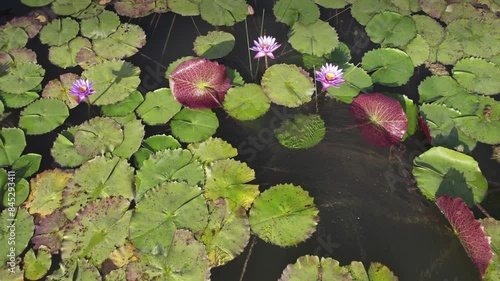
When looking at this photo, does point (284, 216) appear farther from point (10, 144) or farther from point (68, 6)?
point (68, 6)

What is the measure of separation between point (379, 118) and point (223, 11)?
169 centimetres

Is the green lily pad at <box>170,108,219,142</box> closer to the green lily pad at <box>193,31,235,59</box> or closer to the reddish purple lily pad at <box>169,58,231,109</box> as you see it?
the reddish purple lily pad at <box>169,58,231,109</box>

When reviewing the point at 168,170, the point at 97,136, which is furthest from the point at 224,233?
the point at 97,136

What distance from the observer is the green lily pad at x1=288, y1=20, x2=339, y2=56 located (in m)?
3.14

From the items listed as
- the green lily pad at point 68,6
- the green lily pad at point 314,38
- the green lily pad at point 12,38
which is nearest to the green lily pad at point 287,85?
the green lily pad at point 314,38

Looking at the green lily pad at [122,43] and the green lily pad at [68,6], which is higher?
the green lily pad at [68,6]

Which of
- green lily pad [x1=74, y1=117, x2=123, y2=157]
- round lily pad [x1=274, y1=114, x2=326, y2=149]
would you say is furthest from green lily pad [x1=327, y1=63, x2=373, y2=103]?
green lily pad [x1=74, y1=117, x2=123, y2=157]

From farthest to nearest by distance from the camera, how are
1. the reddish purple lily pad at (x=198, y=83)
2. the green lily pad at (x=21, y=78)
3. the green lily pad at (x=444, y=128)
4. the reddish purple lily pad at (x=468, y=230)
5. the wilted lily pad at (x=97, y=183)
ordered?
the green lily pad at (x=21, y=78)
the reddish purple lily pad at (x=198, y=83)
the green lily pad at (x=444, y=128)
the wilted lily pad at (x=97, y=183)
the reddish purple lily pad at (x=468, y=230)

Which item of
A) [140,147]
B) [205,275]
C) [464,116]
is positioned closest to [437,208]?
[464,116]

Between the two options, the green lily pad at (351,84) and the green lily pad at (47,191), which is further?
the green lily pad at (351,84)

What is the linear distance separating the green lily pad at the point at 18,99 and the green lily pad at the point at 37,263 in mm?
1167

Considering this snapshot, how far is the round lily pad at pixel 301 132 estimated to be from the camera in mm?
2727

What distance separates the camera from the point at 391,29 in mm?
3293

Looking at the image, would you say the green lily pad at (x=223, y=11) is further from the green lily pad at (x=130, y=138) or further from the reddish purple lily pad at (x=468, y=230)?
the reddish purple lily pad at (x=468, y=230)
